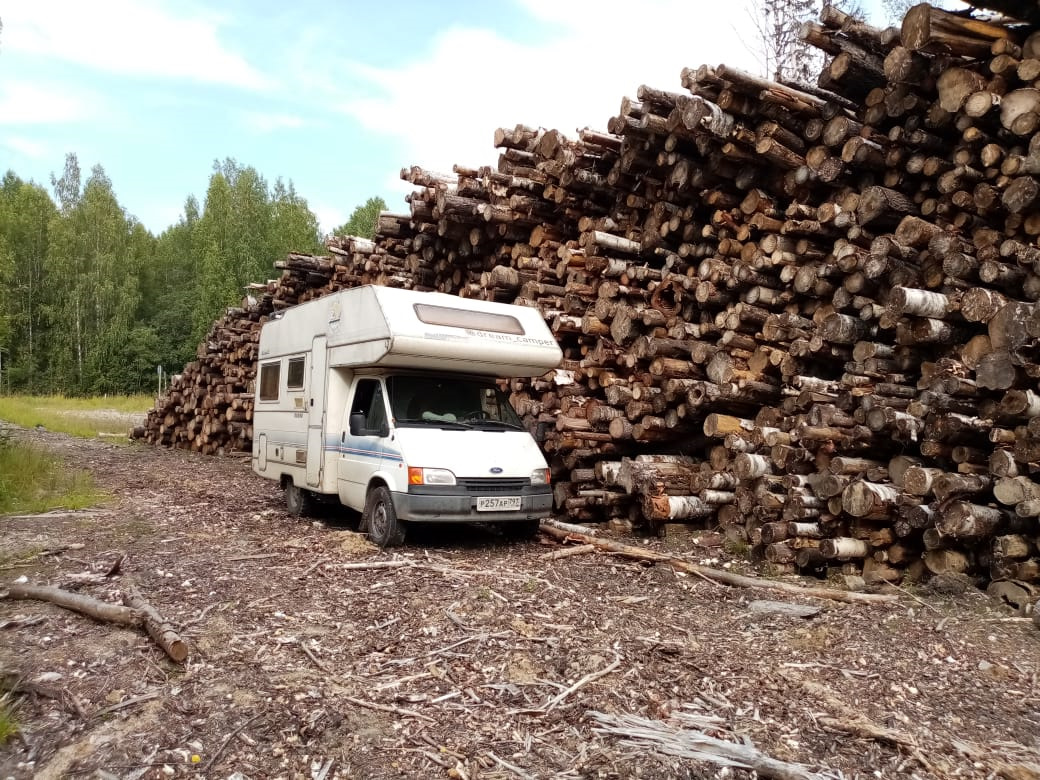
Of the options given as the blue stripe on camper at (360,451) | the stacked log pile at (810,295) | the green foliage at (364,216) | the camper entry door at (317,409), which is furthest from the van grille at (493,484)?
the green foliage at (364,216)

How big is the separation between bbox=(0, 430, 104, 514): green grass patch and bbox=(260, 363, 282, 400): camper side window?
2.66m

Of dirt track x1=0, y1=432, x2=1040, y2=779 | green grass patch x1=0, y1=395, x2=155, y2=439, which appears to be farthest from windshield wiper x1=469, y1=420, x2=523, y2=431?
green grass patch x1=0, y1=395, x2=155, y2=439

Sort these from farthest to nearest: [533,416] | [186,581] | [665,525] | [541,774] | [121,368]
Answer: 1. [121,368]
2. [533,416]
3. [665,525]
4. [186,581]
5. [541,774]

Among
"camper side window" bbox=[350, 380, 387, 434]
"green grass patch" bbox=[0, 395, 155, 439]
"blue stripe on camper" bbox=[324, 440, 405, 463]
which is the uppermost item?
"camper side window" bbox=[350, 380, 387, 434]

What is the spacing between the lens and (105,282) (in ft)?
155

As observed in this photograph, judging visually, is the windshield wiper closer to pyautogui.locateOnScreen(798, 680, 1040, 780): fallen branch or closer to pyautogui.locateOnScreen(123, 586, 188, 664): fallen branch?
pyautogui.locateOnScreen(123, 586, 188, 664): fallen branch

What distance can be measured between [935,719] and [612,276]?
673 centimetres

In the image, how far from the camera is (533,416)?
383 inches

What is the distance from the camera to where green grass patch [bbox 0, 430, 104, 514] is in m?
9.58

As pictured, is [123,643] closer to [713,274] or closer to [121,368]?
[713,274]

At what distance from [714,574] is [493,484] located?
2.32m

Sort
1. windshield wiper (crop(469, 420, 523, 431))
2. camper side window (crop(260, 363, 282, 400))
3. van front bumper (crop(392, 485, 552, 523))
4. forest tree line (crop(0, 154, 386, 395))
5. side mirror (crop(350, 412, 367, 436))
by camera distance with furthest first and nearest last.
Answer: forest tree line (crop(0, 154, 386, 395)) < camper side window (crop(260, 363, 282, 400)) < side mirror (crop(350, 412, 367, 436)) < windshield wiper (crop(469, 420, 523, 431)) < van front bumper (crop(392, 485, 552, 523))

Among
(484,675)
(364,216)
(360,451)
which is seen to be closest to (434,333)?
(360,451)

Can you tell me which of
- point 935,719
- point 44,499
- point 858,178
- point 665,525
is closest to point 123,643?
point 935,719
